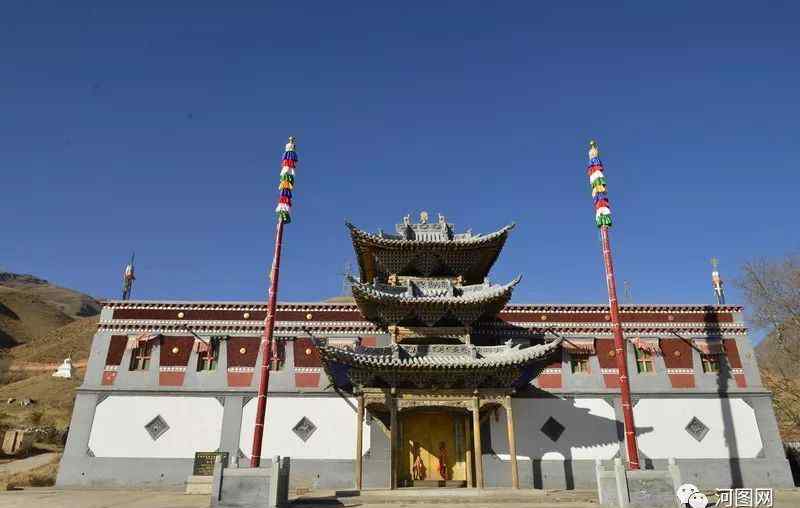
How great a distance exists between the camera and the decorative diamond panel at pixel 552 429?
23484mm

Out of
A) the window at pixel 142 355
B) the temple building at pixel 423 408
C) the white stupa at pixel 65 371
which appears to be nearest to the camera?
the temple building at pixel 423 408

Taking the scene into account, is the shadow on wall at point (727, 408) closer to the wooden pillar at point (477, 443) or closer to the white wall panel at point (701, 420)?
the white wall panel at point (701, 420)

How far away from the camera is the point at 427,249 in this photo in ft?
73.4

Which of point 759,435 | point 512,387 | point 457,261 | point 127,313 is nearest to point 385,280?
point 457,261

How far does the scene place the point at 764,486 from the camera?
23.0 metres

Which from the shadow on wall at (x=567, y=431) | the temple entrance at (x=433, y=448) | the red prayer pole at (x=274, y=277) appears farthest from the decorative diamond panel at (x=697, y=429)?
the red prayer pole at (x=274, y=277)

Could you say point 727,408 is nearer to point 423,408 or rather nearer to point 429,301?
point 423,408

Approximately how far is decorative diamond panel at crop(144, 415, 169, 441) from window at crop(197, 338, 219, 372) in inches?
109

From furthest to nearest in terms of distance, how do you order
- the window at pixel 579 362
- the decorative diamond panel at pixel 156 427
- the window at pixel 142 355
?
the window at pixel 579 362 → the window at pixel 142 355 → the decorative diamond panel at pixel 156 427

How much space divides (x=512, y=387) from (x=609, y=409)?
296 inches

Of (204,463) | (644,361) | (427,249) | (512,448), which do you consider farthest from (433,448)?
(644,361)

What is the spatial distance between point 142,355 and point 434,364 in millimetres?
15436

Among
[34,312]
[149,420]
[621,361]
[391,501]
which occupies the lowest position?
[391,501]

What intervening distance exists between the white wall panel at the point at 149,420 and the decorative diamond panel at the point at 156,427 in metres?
0.12
